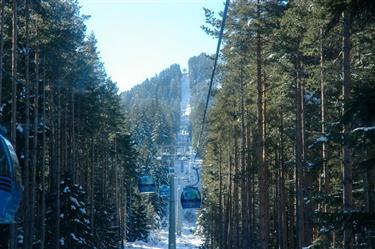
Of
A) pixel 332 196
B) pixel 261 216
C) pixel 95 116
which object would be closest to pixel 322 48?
pixel 332 196

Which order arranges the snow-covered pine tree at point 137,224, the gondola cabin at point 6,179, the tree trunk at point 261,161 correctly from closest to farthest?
1. the gondola cabin at point 6,179
2. the tree trunk at point 261,161
3. the snow-covered pine tree at point 137,224

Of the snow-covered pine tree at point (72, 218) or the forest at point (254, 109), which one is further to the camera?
the snow-covered pine tree at point (72, 218)

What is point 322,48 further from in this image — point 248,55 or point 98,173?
point 98,173

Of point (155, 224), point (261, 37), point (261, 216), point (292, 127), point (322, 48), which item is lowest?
point (155, 224)

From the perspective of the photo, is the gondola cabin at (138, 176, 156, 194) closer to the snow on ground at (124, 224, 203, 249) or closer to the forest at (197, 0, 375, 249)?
the forest at (197, 0, 375, 249)

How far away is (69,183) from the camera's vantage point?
30141 millimetres

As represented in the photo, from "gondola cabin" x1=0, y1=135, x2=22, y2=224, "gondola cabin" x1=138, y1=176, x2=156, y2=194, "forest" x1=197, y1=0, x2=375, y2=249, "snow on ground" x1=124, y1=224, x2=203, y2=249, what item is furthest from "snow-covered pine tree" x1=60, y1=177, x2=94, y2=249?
"snow on ground" x1=124, y1=224, x2=203, y2=249

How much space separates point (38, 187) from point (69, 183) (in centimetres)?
209

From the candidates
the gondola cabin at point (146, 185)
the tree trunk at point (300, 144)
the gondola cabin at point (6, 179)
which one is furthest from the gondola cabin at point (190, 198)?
the gondola cabin at point (6, 179)

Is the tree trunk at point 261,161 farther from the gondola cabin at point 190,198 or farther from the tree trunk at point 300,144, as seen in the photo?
the gondola cabin at point 190,198

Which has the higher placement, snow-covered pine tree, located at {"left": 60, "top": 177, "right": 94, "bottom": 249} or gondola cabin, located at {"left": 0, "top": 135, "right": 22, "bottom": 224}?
gondola cabin, located at {"left": 0, "top": 135, "right": 22, "bottom": 224}

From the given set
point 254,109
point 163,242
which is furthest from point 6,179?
point 163,242

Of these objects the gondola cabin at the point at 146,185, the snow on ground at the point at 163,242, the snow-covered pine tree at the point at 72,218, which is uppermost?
the gondola cabin at the point at 146,185

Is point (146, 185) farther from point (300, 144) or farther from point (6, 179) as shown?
point (6, 179)
